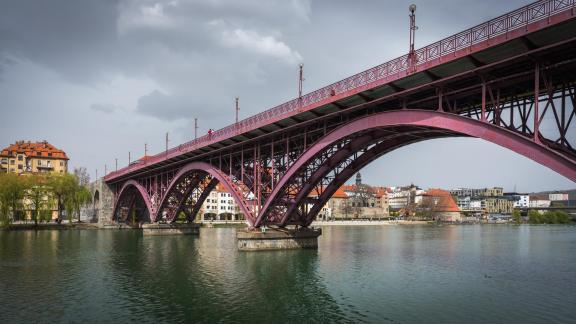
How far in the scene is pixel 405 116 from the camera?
25.2 metres

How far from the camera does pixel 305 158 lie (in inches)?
1350

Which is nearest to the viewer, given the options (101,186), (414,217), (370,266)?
(370,266)

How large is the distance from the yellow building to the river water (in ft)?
328

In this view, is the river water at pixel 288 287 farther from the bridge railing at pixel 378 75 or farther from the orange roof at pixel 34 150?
the orange roof at pixel 34 150

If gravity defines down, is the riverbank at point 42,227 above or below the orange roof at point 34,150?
below

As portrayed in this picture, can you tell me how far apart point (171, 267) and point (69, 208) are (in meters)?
54.5

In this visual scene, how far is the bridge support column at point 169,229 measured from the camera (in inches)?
2689

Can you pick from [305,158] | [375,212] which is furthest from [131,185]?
[375,212]

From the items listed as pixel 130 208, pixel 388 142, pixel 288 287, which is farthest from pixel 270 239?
pixel 130 208

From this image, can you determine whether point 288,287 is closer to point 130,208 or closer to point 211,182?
point 211,182

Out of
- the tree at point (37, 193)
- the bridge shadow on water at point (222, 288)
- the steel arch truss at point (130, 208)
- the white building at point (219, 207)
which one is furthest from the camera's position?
the white building at point (219, 207)

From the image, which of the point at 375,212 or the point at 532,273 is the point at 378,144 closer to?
the point at 532,273

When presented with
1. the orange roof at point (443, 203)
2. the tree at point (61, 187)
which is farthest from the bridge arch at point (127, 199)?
the orange roof at point (443, 203)

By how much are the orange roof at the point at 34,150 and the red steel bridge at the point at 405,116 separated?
3794 inches
